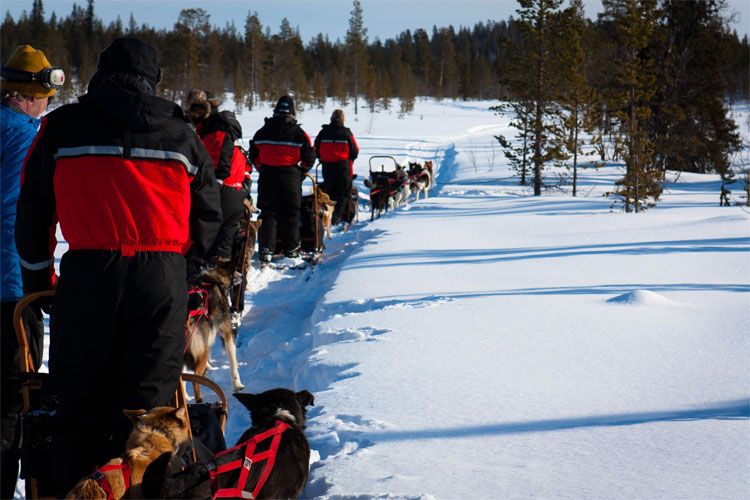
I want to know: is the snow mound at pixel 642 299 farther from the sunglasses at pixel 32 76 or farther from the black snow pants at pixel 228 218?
the sunglasses at pixel 32 76

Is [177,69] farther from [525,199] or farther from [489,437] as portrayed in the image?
[489,437]

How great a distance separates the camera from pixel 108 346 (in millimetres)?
2254

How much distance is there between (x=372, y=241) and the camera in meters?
9.38

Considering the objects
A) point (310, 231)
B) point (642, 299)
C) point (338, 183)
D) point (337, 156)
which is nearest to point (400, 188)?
point (338, 183)

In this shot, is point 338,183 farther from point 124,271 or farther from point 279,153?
point 124,271

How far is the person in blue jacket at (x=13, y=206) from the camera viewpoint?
275 centimetres

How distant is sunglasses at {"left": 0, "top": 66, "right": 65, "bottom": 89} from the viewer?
2885 millimetres

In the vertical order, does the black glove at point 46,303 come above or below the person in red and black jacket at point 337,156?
below

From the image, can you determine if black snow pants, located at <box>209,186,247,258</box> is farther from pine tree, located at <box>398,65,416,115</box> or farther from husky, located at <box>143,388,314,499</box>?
pine tree, located at <box>398,65,416,115</box>

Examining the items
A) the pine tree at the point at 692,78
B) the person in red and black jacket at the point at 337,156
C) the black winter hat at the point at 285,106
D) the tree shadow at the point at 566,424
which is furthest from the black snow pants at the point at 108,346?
the pine tree at the point at 692,78

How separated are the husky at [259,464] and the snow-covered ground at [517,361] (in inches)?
10.0

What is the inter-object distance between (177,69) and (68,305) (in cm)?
4649

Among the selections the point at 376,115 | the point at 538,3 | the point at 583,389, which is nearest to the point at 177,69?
the point at 376,115

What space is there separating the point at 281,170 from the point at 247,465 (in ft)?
18.8
